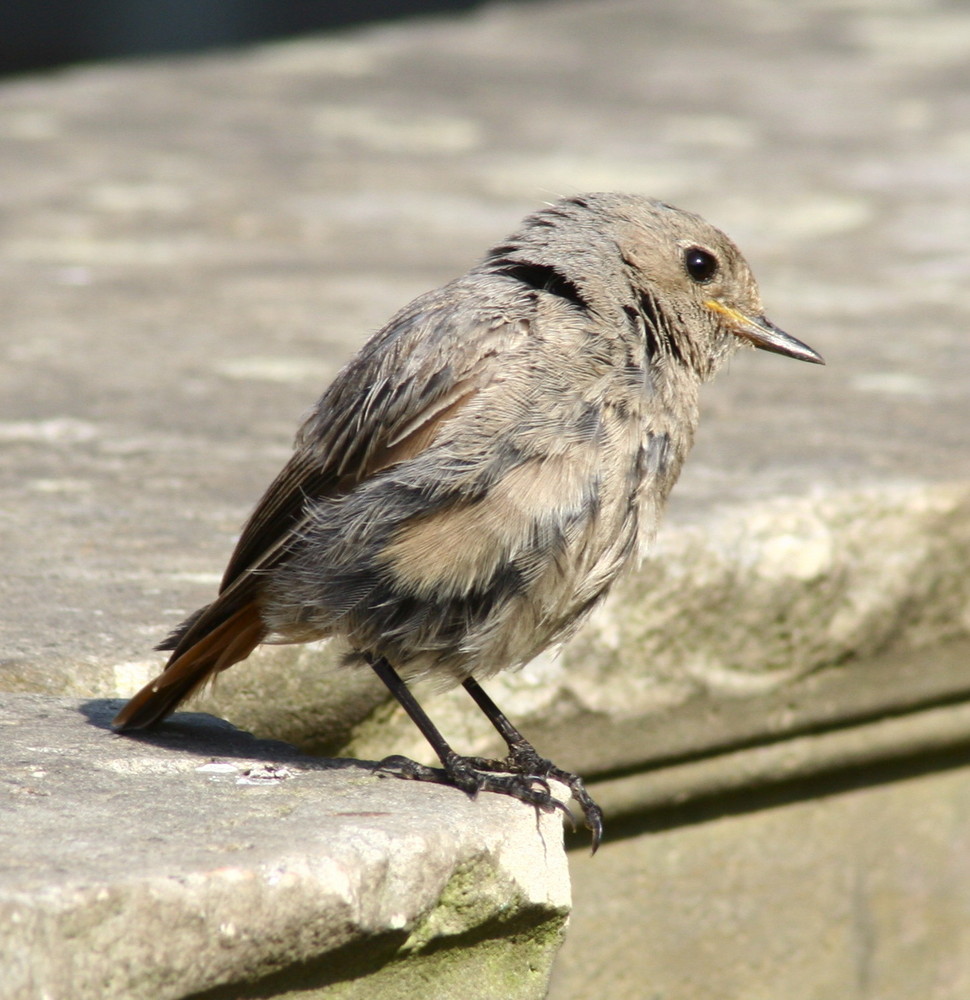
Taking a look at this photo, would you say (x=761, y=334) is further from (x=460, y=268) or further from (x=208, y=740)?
(x=460, y=268)

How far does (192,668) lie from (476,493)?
25.3 inches

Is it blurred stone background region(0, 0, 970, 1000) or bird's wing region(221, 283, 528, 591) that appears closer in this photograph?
bird's wing region(221, 283, 528, 591)

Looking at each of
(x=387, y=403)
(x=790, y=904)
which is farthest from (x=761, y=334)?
(x=790, y=904)

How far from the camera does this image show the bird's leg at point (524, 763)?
316 centimetres

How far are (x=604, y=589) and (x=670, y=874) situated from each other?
1.03 m

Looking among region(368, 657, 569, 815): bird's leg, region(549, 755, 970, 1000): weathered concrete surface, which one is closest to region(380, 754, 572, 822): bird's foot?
region(368, 657, 569, 815): bird's leg

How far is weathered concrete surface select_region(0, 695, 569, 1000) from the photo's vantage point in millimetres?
2064

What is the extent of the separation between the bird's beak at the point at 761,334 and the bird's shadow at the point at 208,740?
1.30 m

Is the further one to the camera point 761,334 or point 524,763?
point 761,334

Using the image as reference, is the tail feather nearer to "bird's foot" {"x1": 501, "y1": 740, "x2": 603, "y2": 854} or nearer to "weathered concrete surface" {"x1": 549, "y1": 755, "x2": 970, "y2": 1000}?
"bird's foot" {"x1": 501, "y1": 740, "x2": 603, "y2": 854}

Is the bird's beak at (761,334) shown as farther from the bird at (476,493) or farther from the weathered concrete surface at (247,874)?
the weathered concrete surface at (247,874)

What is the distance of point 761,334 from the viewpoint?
358 centimetres

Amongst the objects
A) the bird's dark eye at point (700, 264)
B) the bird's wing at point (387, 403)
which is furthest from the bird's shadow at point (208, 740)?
the bird's dark eye at point (700, 264)

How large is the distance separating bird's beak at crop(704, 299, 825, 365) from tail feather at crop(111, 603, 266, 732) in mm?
1242
